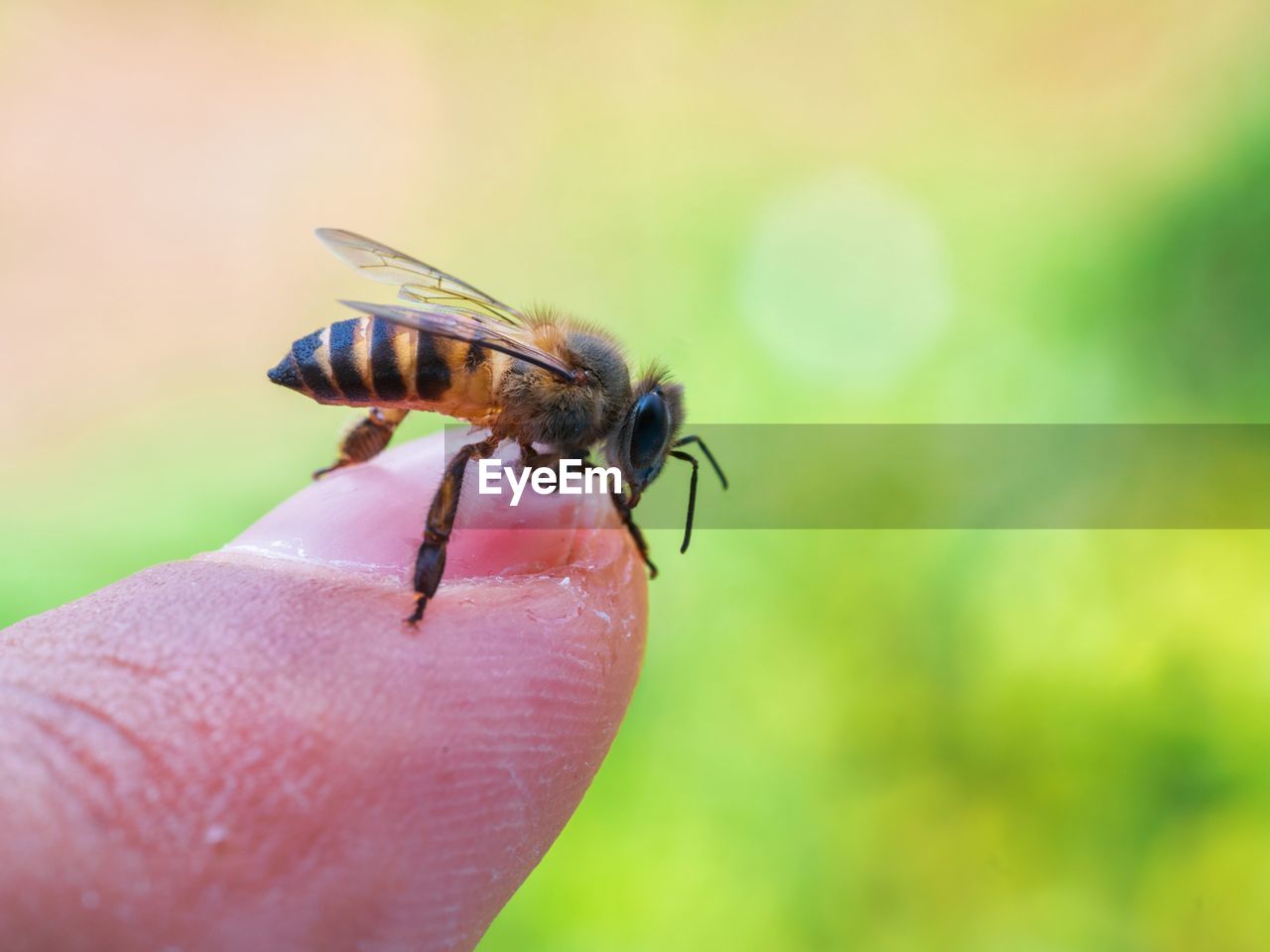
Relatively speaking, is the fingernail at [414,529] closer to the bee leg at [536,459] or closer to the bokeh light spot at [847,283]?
the bee leg at [536,459]

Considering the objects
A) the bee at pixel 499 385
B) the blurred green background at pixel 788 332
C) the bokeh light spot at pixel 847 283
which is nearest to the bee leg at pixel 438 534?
the bee at pixel 499 385

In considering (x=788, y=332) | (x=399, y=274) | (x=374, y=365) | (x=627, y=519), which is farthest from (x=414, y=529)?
(x=788, y=332)

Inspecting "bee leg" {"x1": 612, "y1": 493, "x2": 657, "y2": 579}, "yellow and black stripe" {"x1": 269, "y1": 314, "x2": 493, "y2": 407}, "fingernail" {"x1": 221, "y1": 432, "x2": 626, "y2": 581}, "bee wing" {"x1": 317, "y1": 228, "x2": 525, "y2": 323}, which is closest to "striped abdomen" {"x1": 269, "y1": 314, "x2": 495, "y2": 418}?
"yellow and black stripe" {"x1": 269, "y1": 314, "x2": 493, "y2": 407}

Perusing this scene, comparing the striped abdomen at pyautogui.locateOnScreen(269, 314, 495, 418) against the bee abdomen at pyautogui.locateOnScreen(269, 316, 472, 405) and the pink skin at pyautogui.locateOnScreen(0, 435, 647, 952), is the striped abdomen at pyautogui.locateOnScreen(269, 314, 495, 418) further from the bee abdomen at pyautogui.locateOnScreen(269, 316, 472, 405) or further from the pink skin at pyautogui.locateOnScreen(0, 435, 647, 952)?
the pink skin at pyautogui.locateOnScreen(0, 435, 647, 952)

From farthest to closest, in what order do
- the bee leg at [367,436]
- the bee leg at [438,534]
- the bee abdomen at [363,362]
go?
1. the bee leg at [367,436]
2. the bee abdomen at [363,362]
3. the bee leg at [438,534]

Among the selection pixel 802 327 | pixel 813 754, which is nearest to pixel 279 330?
pixel 802 327

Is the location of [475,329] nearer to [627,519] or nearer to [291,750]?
[627,519]

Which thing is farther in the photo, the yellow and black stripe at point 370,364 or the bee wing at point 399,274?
the bee wing at point 399,274
